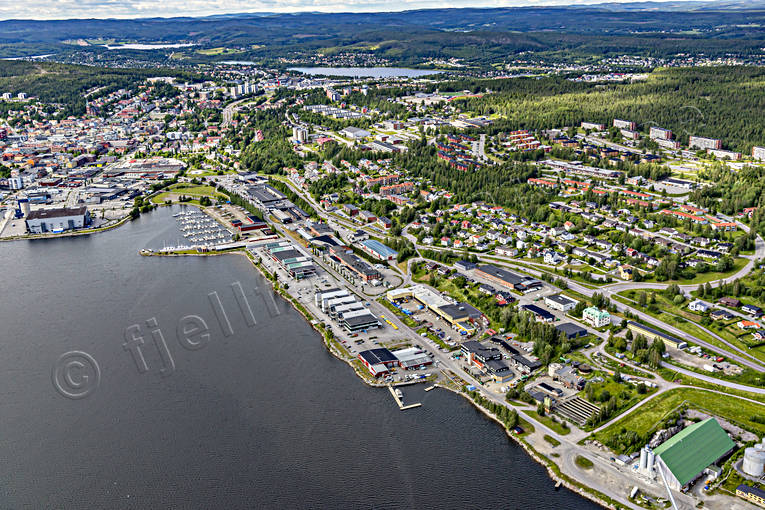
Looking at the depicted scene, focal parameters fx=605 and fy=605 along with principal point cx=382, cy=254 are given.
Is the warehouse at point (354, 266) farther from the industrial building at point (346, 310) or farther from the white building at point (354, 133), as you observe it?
the white building at point (354, 133)

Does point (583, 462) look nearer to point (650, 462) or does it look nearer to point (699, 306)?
point (650, 462)

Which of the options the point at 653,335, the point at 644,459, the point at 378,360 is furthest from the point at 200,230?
the point at 644,459

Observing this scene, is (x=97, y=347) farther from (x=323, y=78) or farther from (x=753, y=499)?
(x=323, y=78)

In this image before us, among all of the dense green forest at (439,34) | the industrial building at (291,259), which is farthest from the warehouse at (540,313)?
the dense green forest at (439,34)

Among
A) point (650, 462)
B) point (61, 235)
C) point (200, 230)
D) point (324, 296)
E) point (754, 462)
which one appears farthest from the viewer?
point (200, 230)

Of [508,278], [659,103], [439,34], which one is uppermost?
[439,34]

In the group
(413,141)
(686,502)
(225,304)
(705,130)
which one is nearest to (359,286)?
(225,304)

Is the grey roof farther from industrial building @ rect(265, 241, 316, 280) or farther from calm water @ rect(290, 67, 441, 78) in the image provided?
calm water @ rect(290, 67, 441, 78)
